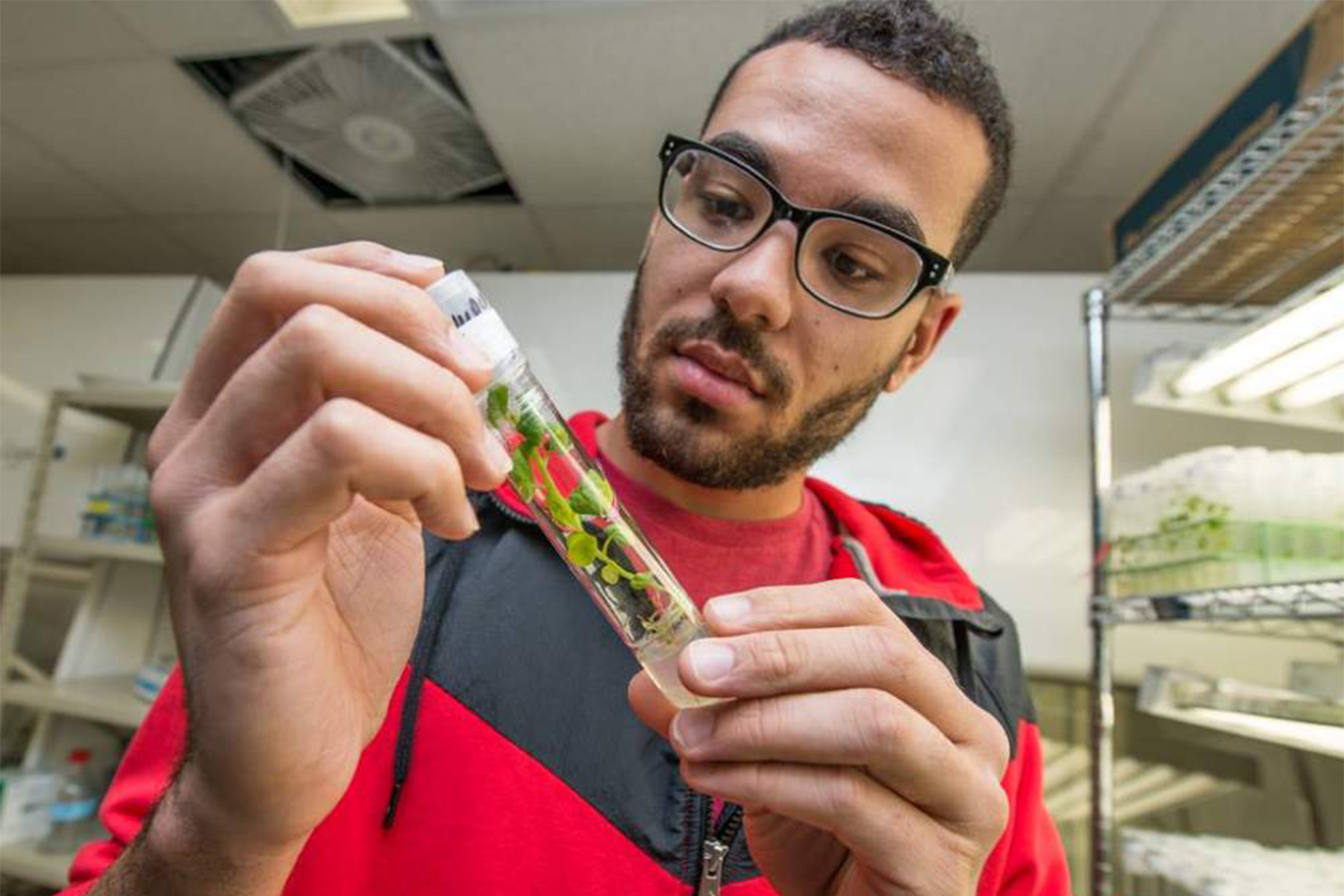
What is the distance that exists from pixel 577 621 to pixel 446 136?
1807 millimetres

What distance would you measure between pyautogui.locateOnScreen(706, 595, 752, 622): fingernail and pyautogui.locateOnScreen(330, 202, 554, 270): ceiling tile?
219cm

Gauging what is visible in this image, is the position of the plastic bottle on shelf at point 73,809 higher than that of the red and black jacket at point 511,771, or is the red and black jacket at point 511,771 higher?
the red and black jacket at point 511,771

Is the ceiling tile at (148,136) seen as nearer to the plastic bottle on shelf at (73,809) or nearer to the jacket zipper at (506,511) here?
the plastic bottle on shelf at (73,809)

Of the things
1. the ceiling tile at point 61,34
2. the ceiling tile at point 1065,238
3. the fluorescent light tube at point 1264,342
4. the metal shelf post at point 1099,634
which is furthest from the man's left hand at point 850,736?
the ceiling tile at point 61,34

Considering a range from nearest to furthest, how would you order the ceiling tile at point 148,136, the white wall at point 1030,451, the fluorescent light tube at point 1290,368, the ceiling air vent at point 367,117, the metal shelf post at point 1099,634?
1. the fluorescent light tube at point 1290,368
2. the metal shelf post at point 1099,634
3. the white wall at point 1030,451
4. the ceiling air vent at point 367,117
5. the ceiling tile at point 148,136

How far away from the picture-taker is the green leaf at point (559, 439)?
0.53m

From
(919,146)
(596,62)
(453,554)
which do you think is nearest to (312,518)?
(453,554)

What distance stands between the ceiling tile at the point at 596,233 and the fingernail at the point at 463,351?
198 centimetres

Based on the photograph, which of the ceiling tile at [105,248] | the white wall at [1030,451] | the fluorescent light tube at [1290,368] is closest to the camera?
the fluorescent light tube at [1290,368]

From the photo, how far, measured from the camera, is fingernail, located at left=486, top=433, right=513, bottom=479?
46 cm

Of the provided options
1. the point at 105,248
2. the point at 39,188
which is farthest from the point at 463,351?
the point at 105,248

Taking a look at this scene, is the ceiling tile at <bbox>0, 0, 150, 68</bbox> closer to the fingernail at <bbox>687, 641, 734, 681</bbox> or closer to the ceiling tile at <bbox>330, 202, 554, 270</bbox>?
the ceiling tile at <bbox>330, 202, 554, 270</bbox>

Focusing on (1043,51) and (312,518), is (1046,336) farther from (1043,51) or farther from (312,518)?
(312,518)

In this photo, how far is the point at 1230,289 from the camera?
1.65 metres
